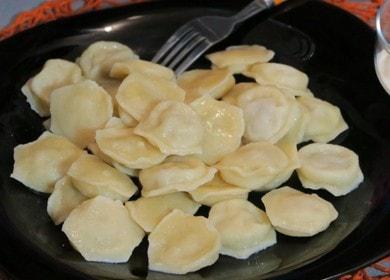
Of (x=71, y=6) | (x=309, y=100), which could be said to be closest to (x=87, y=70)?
(x=71, y=6)

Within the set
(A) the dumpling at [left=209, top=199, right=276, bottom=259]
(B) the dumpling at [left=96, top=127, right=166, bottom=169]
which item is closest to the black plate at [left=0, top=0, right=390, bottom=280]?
(A) the dumpling at [left=209, top=199, right=276, bottom=259]

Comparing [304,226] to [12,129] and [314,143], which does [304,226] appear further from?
[12,129]

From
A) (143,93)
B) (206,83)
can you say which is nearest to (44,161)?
(143,93)

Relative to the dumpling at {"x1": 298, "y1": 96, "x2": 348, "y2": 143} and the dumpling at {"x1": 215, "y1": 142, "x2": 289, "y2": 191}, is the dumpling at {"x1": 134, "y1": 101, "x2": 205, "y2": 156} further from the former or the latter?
the dumpling at {"x1": 298, "y1": 96, "x2": 348, "y2": 143}

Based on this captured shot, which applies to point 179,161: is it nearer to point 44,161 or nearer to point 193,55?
point 44,161

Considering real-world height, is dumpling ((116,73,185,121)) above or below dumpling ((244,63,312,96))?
above

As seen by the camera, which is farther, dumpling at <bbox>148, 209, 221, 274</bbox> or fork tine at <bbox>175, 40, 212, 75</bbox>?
fork tine at <bbox>175, 40, 212, 75</bbox>
